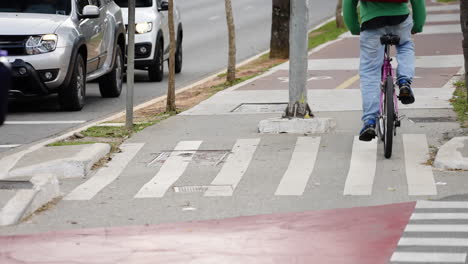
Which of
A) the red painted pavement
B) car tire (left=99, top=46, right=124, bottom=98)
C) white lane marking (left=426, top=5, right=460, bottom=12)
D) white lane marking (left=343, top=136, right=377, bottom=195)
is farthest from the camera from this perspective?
white lane marking (left=426, top=5, right=460, bottom=12)

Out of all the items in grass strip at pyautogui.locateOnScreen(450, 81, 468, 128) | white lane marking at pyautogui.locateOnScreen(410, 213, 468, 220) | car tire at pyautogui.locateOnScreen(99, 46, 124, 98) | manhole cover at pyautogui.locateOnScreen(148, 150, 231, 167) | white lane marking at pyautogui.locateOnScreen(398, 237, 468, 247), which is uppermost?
white lane marking at pyautogui.locateOnScreen(398, 237, 468, 247)

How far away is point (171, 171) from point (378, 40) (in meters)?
2.10

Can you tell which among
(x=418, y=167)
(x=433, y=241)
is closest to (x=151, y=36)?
(x=418, y=167)

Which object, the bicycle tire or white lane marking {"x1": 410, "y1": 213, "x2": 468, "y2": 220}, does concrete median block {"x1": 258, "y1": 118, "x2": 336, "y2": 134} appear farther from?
white lane marking {"x1": 410, "y1": 213, "x2": 468, "y2": 220}

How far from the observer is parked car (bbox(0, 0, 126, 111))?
16.0 metres

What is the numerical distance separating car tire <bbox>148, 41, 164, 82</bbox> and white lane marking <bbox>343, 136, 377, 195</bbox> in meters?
9.95

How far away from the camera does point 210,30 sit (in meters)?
33.6

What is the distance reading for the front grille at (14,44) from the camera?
15945 mm

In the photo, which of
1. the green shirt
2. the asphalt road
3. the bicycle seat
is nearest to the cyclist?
the green shirt

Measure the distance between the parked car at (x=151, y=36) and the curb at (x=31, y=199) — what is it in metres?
11.8

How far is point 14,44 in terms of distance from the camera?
52.4ft

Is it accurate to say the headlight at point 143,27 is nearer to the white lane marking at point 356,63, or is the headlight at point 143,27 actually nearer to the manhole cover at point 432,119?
the white lane marking at point 356,63

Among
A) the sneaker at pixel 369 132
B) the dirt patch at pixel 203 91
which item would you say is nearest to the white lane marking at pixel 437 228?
the sneaker at pixel 369 132

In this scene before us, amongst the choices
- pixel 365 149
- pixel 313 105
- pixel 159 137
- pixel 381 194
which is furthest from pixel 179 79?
pixel 381 194
